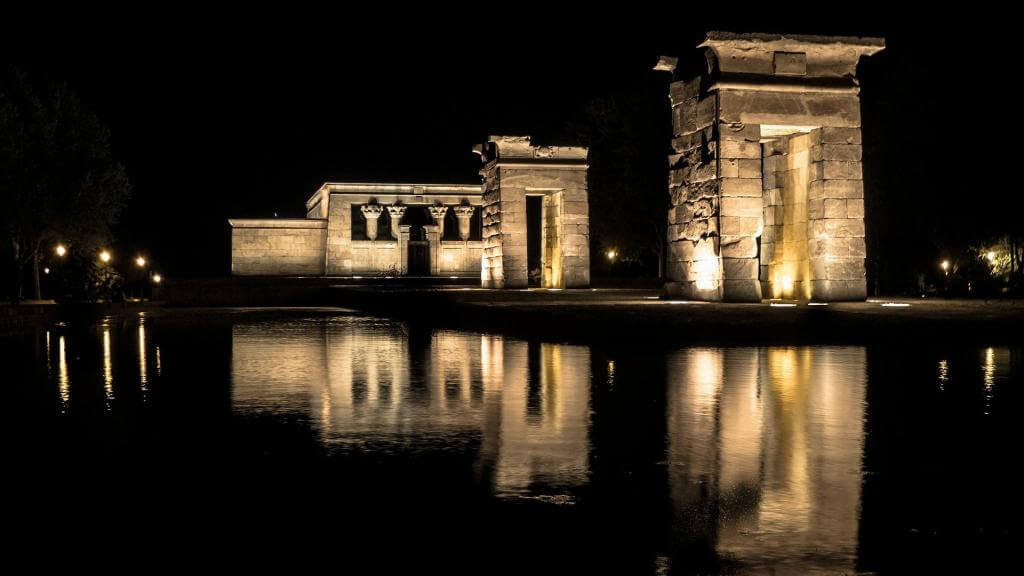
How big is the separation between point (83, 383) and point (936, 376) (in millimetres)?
7954

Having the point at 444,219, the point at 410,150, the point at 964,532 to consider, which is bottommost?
the point at 964,532

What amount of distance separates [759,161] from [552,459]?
1500 centimetres

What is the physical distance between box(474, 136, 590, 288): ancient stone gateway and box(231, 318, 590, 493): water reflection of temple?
1812cm

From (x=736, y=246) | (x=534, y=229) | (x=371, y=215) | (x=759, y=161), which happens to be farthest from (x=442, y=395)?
(x=534, y=229)

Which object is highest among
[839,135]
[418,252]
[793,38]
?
[793,38]

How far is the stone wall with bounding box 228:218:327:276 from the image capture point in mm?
52031

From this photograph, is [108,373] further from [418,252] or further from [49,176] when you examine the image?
[418,252]

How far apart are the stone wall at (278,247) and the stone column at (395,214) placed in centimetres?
347

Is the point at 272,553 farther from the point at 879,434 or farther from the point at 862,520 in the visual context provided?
the point at 879,434

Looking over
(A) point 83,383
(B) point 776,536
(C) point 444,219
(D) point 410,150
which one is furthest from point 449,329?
(D) point 410,150

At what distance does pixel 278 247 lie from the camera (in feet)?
174

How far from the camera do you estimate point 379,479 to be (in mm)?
5328

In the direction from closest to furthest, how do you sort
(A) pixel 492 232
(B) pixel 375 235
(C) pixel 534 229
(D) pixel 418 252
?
(A) pixel 492 232 → (D) pixel 418 252 → (B) pixel 375 235 → (C) pixel 534 229

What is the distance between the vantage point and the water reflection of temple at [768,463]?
423 cm
